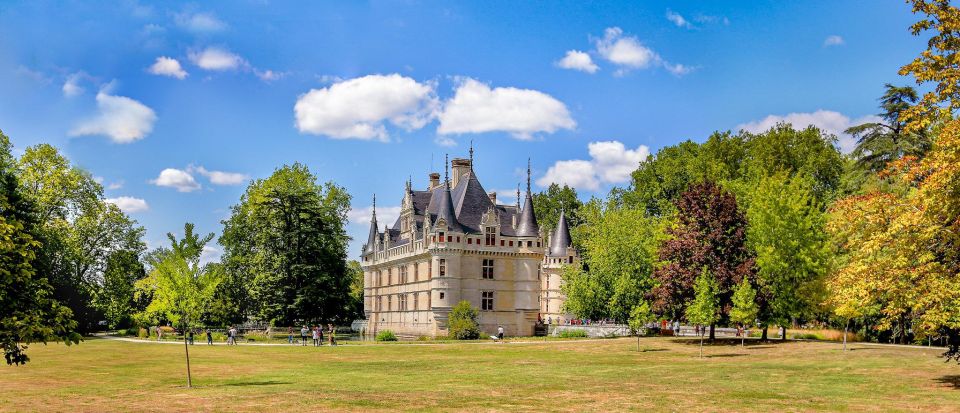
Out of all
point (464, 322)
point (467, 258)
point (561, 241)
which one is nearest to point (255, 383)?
point (464, 322)

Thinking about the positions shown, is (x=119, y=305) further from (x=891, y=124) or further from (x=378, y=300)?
(x=891, y=124)

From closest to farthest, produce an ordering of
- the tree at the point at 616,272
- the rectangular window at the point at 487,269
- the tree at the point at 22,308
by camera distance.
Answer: the tree at the point at 22,308 → the tree at the point at 616,272 → the rectangular window at the point at 487,269

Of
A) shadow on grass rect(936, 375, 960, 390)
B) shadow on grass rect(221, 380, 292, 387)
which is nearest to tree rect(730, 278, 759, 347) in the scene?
shadow on grass rect(936, 375, 960, 390)

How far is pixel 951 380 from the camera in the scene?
27016 millimetres

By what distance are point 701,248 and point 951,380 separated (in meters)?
19.1

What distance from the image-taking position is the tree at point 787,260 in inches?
1786

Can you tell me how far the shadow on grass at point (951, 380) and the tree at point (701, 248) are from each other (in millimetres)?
16924

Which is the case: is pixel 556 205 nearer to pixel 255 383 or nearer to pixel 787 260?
pixel 787 260

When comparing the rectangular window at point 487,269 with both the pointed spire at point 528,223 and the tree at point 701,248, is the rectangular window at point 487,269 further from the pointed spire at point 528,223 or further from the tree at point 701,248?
the tree at point 701,248

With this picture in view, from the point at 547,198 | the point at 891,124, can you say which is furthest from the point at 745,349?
the point at 547,198

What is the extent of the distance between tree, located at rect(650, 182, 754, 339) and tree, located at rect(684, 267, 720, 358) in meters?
1.03

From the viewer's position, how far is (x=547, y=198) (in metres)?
115

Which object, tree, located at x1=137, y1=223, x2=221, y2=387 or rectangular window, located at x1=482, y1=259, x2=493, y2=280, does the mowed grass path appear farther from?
rectangular window, located at x1=482, y1=259, x2=493, y2=280

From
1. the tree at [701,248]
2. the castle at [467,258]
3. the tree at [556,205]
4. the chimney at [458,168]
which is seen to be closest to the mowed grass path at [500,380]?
the tree at [701,248]
